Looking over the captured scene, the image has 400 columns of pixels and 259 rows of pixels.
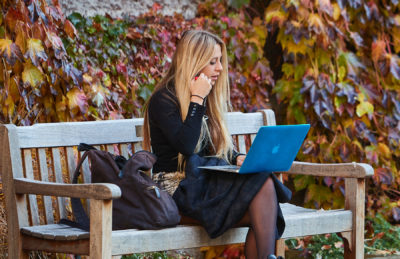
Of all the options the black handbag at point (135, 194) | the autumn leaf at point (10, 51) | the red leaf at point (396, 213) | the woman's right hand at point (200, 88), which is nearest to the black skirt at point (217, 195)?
the black handbag at point (135, 194)

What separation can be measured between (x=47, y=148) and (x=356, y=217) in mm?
1447

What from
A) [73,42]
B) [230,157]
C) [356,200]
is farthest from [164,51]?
[356,200]

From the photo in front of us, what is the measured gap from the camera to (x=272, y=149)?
111 inches

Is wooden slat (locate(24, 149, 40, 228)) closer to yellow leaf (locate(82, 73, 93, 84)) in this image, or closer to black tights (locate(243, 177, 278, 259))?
yellow leaf (locate(82, 73, 93, 84))

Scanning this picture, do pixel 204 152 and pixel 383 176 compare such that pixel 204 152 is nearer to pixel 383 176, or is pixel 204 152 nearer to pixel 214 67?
pixel 214 67

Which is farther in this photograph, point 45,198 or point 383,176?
point 383,176

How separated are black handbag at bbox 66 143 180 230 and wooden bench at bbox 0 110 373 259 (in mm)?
57

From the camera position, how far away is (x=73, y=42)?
388 cm

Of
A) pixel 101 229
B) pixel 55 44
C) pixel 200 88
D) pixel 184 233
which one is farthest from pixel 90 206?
pixel 55 44

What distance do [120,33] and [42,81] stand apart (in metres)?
1.15

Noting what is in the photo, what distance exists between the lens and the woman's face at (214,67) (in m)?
3.23

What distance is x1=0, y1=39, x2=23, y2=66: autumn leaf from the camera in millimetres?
3197

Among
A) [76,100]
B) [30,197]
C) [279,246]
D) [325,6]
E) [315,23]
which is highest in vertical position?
[325,6]

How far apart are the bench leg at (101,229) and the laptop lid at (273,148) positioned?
60cm
